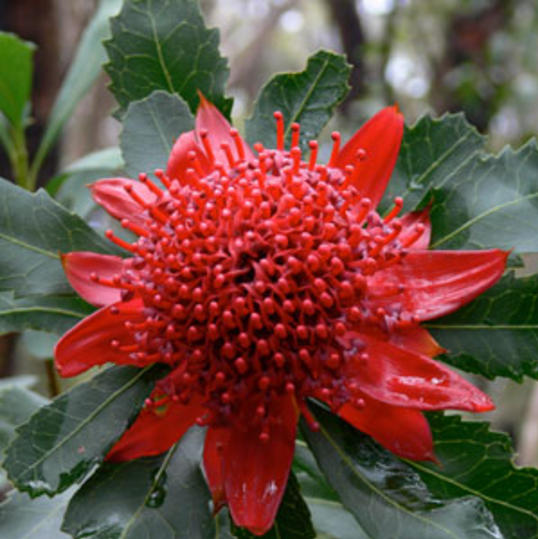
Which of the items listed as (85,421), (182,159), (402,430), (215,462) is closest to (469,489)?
(402,430)

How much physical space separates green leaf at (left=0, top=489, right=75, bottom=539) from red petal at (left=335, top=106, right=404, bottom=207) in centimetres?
86

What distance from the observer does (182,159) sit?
4.37 feet

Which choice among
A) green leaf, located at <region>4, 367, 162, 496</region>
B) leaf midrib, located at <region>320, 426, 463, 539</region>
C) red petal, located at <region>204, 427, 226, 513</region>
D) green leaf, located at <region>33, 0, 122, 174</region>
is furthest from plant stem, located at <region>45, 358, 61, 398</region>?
leaf midrib, located at <region>320, 426, 463, 539</region>

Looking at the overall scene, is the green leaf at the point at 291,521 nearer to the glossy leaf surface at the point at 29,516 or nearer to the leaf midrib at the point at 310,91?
the glossy leaf surface at the point at 29,516

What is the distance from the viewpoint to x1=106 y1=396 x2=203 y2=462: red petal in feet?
3.97

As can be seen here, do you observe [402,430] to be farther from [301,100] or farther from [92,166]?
[92,166]

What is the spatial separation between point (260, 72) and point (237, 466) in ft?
36.2

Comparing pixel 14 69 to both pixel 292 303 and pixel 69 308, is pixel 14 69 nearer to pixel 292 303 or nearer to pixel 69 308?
pixel 69 308

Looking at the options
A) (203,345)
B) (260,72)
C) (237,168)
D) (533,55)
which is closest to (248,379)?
(203,345)

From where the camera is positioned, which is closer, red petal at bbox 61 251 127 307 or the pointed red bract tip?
red petal at bbox 61 251 127 307

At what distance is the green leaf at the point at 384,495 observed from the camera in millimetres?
1085

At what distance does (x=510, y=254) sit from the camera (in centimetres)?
129

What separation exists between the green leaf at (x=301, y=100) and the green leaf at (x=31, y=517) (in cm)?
84

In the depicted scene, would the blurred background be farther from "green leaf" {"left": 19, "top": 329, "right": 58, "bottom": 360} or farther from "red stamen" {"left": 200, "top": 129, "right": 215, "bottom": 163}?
"red stamen" {"left": 200, "top": 129, "right": 215, "bottom": 163}
